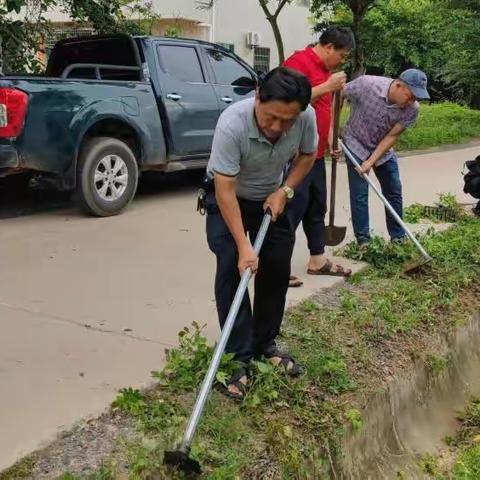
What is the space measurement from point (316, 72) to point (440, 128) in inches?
455

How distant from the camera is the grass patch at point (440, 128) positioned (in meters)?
13.8

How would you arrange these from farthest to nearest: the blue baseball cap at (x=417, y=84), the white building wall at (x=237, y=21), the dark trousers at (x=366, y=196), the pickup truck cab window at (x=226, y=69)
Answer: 1. the white building wall at (x=237, y=21)
2. the pickup truck cab window at (x=226, y=69)
3. the dark trousers at (x=366, y=196)
4. the blue baseball cap at (x=417, y=84)

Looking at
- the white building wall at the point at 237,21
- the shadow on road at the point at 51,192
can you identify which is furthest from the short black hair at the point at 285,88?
the white building wall at the point at 237,21

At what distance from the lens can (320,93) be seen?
4457 millimetres

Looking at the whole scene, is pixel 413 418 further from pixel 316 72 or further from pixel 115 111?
pixel 115 111

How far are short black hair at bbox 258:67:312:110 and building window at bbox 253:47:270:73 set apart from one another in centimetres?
1963

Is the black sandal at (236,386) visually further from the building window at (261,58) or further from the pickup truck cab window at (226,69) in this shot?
the building window at (261,58)

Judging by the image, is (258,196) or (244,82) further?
(244,82)

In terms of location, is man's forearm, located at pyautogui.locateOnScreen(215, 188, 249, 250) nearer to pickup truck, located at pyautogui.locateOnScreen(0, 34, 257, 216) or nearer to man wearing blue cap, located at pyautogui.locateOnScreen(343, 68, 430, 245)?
man wearing blue cap, located at pyautogui.locateOnScreen(343, 68, 430, 245)

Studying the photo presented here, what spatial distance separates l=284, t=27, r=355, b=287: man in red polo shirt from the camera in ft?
14.9

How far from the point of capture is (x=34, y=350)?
3793mm

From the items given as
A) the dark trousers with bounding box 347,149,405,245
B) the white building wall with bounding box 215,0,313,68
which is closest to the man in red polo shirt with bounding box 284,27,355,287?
the dark trousers with bounding box 347,149,405,245

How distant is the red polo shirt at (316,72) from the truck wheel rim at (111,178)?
269cm

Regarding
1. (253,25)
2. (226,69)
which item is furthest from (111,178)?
(253,25)
